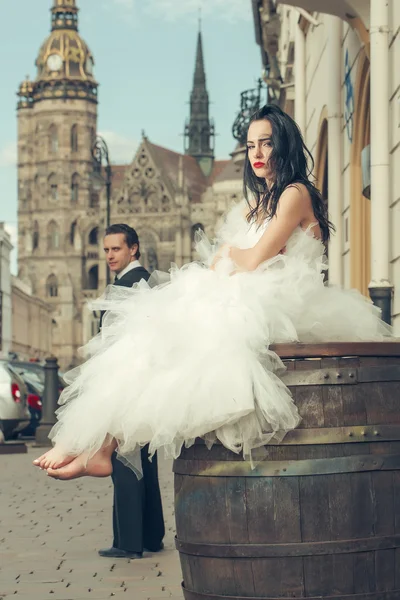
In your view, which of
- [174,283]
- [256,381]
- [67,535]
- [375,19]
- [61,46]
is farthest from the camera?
[61,46]

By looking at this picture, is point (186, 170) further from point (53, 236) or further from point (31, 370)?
point (31, 370)

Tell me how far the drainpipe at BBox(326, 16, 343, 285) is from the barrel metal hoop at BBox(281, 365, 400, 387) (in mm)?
10233

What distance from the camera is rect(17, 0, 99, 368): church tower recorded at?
470ft

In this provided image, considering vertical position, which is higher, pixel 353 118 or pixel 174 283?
pixel 353 118

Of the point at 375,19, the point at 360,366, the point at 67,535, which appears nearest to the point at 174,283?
the point at 360,366

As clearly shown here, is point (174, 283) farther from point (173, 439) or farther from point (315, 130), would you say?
point (315, 130)

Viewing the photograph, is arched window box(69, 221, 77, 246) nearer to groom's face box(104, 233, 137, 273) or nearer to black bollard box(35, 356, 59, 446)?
black bollard box(35, 356, 59, 446)

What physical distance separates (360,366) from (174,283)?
73cm

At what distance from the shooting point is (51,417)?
18609 millimetres

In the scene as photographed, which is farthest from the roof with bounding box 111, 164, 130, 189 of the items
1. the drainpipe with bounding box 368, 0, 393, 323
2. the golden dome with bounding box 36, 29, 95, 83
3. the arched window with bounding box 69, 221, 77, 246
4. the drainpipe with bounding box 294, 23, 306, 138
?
the drainpipe with bounding box 368, 0, 393, 323

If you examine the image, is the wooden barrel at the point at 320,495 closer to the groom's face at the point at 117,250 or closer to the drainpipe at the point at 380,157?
the groom's face at the point at 117,250

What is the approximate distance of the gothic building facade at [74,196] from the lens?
460 ft

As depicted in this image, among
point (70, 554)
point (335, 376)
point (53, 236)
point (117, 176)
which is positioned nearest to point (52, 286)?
point (53, 236)

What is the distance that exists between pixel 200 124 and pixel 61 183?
27514 mm
